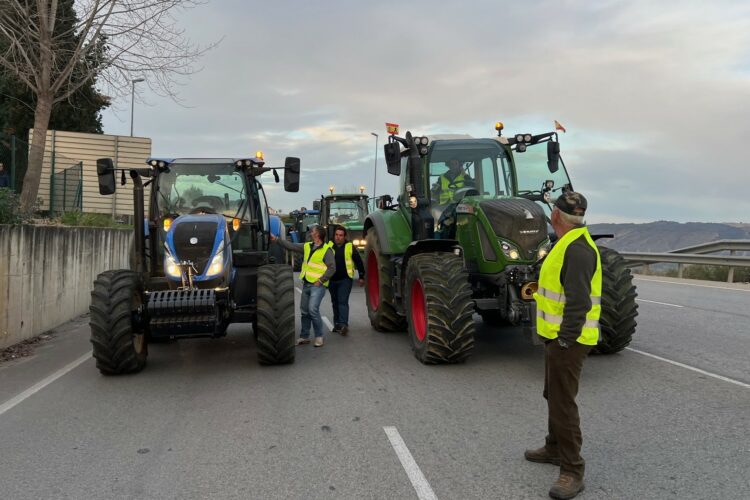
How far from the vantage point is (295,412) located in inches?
216

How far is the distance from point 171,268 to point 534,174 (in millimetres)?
4914

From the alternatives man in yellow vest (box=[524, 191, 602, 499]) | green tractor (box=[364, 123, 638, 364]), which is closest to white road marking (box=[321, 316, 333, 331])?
green tractor (box=[364, 123, 638, 364])

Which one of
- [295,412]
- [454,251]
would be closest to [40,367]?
[295,412]

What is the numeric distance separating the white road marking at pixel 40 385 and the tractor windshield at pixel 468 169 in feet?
16.8

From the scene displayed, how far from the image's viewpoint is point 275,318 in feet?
22.7

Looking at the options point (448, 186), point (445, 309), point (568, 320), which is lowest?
point (445, 309)

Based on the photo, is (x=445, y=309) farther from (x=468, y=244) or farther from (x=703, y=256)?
(x=703, y=256)

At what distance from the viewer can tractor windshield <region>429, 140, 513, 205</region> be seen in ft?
27.3

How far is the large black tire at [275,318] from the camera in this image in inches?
273

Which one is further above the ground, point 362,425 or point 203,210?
point 203,210

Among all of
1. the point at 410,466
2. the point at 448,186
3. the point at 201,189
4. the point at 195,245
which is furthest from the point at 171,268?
the point at 410,466

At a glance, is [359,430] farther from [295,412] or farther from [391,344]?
[391,344]

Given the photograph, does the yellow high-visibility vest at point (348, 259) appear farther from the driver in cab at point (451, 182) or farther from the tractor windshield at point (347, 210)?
the tractor windshield at point (347, 210)

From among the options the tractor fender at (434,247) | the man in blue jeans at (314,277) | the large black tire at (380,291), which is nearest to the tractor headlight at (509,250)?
the tractor fender at (434,247)
